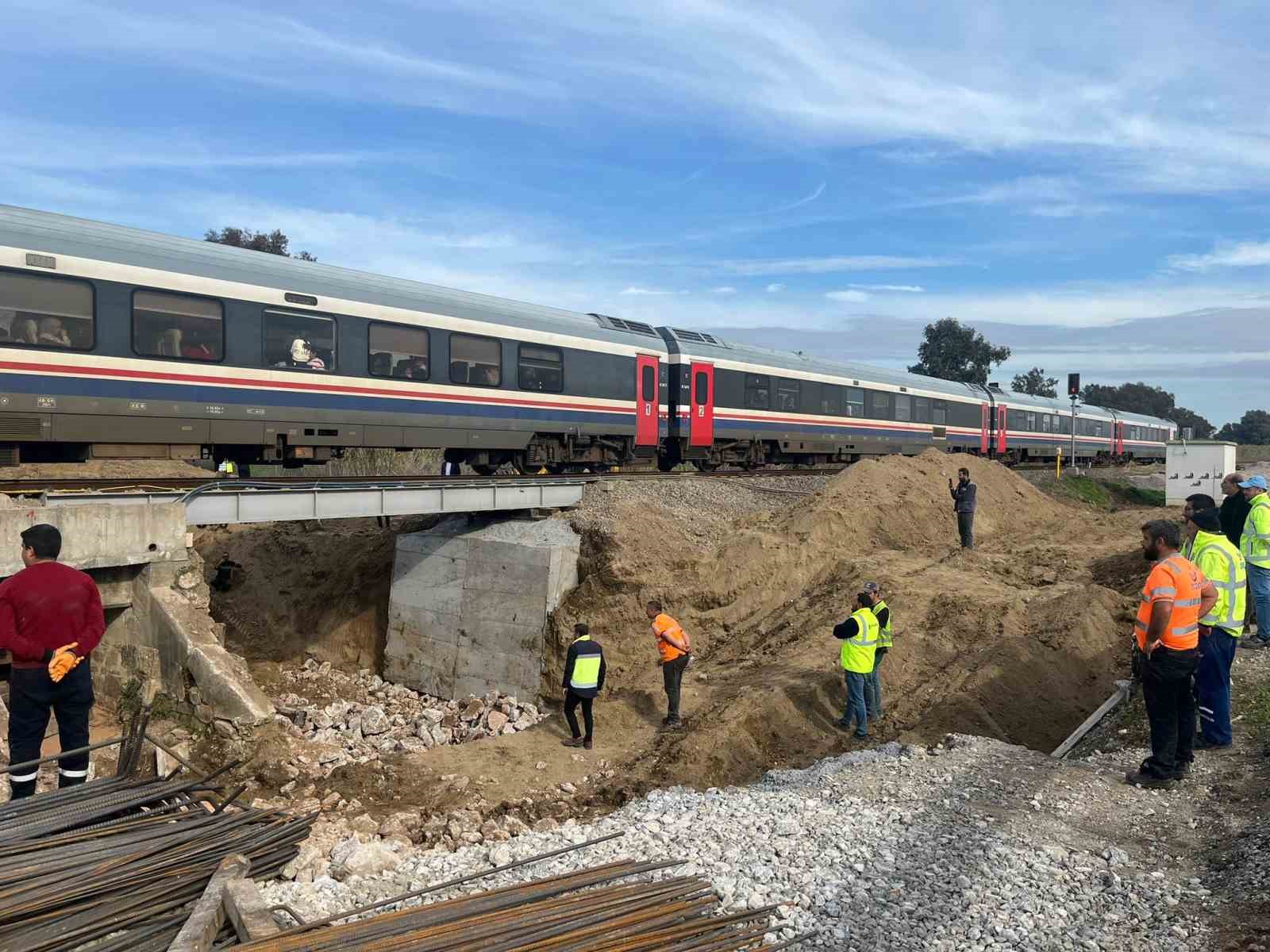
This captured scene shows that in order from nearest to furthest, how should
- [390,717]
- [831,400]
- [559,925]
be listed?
[559,925] < [390,717] < [831,400]

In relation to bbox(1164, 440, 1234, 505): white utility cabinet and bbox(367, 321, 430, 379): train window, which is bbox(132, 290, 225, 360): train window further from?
bbox(1164, 440, 1234, 505): white utility cabinet

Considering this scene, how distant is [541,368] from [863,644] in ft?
29.2

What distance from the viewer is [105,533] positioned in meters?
11.4

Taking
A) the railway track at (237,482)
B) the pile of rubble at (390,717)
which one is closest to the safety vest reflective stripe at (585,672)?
the pile of rubble at (390,717)

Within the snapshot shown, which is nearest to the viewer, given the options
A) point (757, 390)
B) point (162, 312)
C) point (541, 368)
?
point (162, 312)

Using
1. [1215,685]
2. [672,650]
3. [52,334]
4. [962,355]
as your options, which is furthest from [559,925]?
[962,355]


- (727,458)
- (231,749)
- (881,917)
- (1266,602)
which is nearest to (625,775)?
(231,749)

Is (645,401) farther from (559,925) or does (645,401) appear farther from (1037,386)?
(1037,386)

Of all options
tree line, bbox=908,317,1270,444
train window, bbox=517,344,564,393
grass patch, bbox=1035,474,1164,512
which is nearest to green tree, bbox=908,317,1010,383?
tree line, bbox=908,317,1270,444

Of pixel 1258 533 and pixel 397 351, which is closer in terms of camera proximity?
pixel 1258 533

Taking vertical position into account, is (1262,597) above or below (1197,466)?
below

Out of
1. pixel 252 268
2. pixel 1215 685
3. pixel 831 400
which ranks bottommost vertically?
pixel 1215 685

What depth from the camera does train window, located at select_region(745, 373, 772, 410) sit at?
74.2ft

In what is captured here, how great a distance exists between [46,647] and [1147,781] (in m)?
7.91
